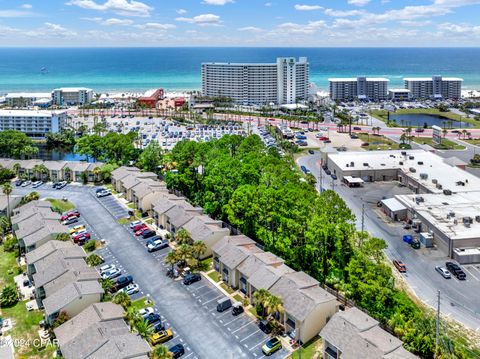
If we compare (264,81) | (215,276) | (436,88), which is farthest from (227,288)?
(436,88)

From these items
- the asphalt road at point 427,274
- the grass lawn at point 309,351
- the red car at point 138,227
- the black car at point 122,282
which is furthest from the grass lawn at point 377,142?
the grass lawn at point 309,351

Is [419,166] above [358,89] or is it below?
below

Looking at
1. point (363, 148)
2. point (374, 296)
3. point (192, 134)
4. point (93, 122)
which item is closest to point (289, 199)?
point (374, 296)

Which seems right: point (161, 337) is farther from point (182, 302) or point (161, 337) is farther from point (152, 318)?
point (182, 302)

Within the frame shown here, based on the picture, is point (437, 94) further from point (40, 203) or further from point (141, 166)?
point (40, 203)

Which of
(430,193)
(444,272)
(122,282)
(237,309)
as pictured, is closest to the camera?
(237,309)
